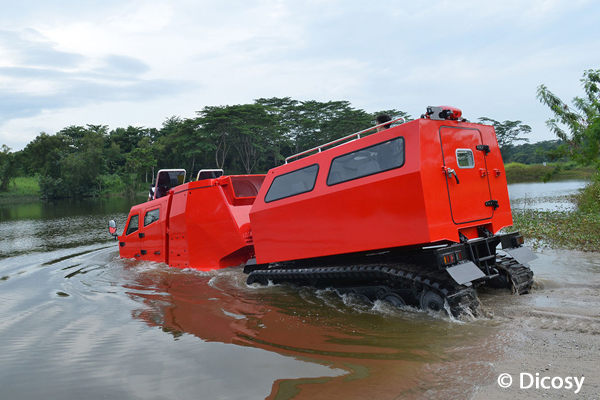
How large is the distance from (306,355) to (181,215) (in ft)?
17.5

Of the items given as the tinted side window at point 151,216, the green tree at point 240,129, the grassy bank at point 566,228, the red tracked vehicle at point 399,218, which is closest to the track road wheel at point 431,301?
the red tracked vehicle at point 399,218

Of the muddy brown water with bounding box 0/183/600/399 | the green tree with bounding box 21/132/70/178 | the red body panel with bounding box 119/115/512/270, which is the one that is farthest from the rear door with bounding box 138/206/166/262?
the green tree with bounding box 21/132/70/178

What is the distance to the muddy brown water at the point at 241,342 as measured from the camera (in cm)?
378

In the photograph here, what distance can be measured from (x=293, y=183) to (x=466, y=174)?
2.46 m

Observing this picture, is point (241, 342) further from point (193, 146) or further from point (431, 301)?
point (193, 146)

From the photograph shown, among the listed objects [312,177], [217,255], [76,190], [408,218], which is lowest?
[217,255]

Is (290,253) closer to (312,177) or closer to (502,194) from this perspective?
(312,177)

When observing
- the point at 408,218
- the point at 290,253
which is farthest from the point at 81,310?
the point at 408,218

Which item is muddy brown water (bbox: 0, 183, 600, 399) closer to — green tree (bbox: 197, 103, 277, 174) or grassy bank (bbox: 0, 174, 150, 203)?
green tree (bbox: 197, 103, 277, 174)

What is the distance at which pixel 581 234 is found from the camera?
9703 millimetres

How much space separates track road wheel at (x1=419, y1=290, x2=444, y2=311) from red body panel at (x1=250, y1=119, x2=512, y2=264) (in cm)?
68

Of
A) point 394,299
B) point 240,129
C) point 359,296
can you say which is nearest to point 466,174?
point 394,299

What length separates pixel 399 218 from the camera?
5168 mm

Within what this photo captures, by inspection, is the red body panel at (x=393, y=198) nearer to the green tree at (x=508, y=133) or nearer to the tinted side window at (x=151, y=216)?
the tinted side window at (x=151, y=216)
